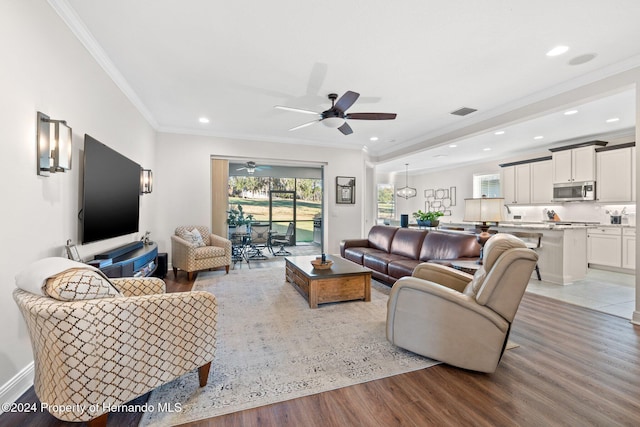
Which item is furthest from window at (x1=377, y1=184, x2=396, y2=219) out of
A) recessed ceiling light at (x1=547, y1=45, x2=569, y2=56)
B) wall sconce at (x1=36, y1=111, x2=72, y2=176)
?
wall sconce at (x1=36, y1=111, x2=72, y2=176)

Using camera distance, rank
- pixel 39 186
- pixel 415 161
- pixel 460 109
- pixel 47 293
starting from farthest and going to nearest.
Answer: pixel 415 161, pixel 460 109, pixel 39 186, pixel 47 293

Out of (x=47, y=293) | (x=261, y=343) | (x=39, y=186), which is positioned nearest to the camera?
(x=47, y=293)

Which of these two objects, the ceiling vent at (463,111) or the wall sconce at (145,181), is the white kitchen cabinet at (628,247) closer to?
the ceiling vent at (463,111)

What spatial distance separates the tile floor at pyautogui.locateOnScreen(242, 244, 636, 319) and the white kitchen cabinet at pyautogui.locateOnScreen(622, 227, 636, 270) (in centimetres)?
23

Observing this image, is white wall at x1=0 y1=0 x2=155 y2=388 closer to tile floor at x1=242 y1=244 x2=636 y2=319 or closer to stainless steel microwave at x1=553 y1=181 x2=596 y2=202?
tile floor at x1=242 y1=244 x2=636 y2=319

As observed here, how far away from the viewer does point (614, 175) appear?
546cm

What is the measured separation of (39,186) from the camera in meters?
2.02

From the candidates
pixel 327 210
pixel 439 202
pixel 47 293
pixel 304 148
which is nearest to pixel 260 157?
pixel 304 148

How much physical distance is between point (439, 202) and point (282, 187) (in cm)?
552

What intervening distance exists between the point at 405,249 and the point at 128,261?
→ 3.68 metres

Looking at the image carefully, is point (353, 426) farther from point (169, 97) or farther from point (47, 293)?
point (169, 97)

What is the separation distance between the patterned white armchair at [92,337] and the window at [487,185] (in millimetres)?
8878

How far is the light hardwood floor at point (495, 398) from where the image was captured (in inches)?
61.4

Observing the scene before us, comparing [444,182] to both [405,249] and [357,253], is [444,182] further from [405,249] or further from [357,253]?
[357,253]
